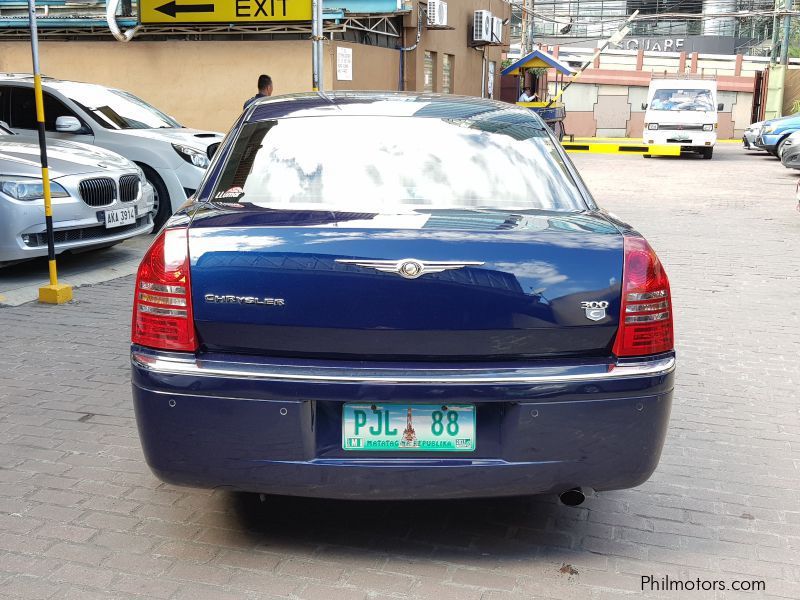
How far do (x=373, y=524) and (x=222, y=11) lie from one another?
55.0 feet

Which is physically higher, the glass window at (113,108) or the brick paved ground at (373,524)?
the glass window at (113,108)

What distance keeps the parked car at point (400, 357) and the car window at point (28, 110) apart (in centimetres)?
863

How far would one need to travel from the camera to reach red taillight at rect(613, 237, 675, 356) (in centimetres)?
317

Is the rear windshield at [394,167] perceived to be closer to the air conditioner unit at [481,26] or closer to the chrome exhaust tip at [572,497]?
the chrome exhaust tip at [572,497]

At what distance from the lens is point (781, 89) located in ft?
129

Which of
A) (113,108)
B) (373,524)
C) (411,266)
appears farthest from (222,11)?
(411,266)

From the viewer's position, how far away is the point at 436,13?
22344mm

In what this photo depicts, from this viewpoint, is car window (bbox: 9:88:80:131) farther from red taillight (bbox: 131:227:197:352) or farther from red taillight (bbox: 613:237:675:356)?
red taillight (bbox: 613:237:675:356)

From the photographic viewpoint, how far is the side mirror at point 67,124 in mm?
10469

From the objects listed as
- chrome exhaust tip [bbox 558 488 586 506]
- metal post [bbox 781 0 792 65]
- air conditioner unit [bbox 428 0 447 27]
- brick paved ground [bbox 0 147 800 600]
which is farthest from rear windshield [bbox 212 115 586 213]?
metal post [bbox 781 0 792 65]

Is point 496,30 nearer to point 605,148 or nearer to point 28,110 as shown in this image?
point 605,148

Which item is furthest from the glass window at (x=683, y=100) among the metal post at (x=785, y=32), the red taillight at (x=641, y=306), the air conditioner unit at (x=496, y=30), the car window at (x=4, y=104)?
the red taillight at (x=641, y=306)

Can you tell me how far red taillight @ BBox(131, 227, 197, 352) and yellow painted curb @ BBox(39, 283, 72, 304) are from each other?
459 centimetres

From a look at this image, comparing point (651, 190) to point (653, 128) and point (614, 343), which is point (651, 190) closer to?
point (653, 128)
